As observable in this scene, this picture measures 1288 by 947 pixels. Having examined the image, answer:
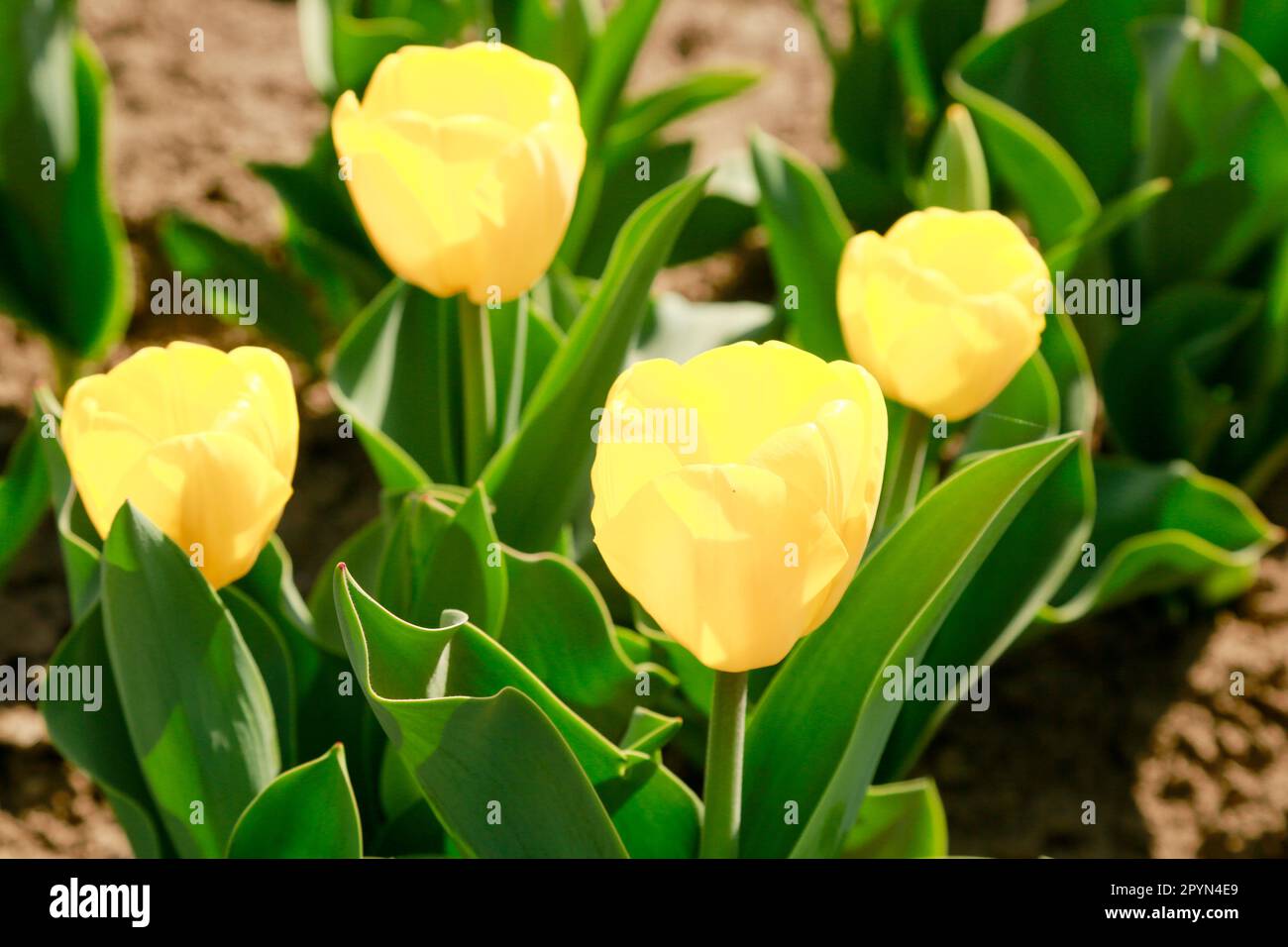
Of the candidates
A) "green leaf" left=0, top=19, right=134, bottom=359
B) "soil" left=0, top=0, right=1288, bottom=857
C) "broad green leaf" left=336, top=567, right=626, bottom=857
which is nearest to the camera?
"broad green leaf" left=336, top=567, right=626, bottom=857

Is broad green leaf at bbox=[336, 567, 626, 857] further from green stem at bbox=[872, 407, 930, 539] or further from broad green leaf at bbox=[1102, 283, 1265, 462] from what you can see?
broad green leaf at bbox=[1102, 283, 1265, 462]

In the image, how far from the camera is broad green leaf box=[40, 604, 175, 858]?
3.41 feet

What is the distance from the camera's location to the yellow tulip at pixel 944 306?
967 mm

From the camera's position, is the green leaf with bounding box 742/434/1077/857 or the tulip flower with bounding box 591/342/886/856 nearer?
the tulip flower with bounding box 591/342/886/856

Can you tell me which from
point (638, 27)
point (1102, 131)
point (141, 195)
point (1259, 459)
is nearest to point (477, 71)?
point (638, 27)

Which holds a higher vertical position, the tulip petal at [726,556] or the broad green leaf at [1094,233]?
the broad green leaf at [1094,233]

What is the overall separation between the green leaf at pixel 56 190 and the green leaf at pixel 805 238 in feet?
2.71

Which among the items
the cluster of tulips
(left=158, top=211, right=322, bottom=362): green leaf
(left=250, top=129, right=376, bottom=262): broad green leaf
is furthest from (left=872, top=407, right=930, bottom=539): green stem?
(left=158, top=211, right=322, bottom=362): green leaf

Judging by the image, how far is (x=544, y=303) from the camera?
56.3 inches

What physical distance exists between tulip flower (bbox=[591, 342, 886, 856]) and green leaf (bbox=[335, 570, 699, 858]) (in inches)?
4.9

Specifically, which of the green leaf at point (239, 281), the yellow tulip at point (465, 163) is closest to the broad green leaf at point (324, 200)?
the green leaf at point (239, 281)

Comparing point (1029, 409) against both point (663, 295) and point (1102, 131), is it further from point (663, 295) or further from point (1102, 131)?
point (1102, 131)

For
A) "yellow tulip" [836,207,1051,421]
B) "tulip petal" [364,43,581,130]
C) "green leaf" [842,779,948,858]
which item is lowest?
"green leaf" [842,779,948,858]

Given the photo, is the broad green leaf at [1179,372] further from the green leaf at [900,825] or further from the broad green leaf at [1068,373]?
the green leaf at [900,825]
